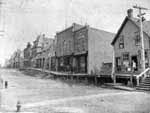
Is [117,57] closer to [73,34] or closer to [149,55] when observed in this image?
[149,55]

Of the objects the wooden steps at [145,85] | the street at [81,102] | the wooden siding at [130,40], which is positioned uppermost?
the wooden siding at [130,40]

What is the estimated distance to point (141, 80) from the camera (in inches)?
532

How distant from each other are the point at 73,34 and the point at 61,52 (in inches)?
206

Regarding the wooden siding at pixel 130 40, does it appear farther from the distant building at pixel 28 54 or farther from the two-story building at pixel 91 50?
the distant building at pixel 28 54

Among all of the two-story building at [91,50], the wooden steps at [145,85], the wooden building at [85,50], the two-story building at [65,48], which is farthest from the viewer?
the two-story building at [65,48]

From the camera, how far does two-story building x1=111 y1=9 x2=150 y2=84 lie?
664 inches

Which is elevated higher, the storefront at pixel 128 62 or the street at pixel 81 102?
the storefront at pixel 128 62

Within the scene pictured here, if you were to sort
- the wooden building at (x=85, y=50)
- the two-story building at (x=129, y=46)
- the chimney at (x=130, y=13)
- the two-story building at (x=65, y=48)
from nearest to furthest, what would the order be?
the two-story building at (x=129, y=46) → the chimney at (x=130, y=13) → the wooden building at (x=85, y=50) → the two-story building at (x=65, y=48)

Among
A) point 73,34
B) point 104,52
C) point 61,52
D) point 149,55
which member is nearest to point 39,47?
point 61,52

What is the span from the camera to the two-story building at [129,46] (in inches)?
664

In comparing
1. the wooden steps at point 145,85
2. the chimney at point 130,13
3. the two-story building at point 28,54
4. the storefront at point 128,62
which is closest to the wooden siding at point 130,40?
the storefront at point 128,62

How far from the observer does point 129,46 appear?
61.1ft

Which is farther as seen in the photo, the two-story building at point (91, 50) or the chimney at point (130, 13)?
the two-story building at point (91, 50)

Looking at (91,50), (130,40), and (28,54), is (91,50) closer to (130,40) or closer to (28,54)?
(130,40)
